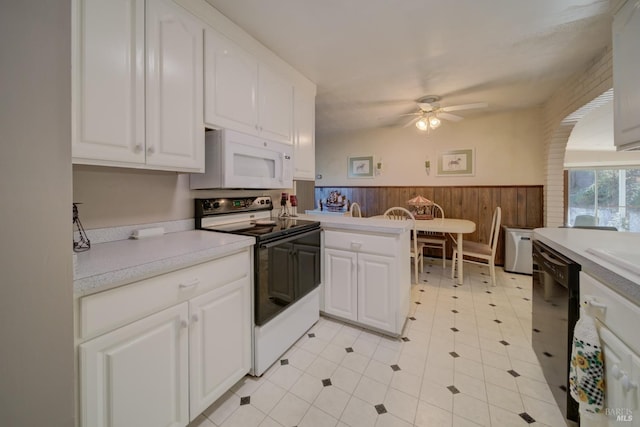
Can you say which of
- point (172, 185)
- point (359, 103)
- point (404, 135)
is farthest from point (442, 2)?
point (404, 135)

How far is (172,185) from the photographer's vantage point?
171 centimetres

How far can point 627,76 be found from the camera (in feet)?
4.00

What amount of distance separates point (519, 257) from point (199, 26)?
4367 mm

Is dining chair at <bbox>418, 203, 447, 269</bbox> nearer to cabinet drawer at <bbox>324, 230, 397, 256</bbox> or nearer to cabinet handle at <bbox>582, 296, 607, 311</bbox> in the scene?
cabinet drawer at <bbox>324, 230, 397, 256</bbox>

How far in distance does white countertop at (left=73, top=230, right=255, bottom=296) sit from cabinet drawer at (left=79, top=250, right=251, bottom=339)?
32mm

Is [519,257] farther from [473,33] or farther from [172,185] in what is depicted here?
[172,185]

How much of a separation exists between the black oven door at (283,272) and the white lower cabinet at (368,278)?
17cm

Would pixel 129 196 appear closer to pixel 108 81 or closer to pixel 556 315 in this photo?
pixel 108 81

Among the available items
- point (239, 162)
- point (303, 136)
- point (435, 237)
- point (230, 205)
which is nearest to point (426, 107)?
point (303, 136)

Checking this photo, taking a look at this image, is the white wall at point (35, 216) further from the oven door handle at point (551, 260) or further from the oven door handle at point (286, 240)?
the oven door handle at point (551, 260)

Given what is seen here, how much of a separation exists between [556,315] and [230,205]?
2.19 m

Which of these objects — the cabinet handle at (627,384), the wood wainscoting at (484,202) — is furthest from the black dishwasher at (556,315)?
the wood wainscoting at (484,202)

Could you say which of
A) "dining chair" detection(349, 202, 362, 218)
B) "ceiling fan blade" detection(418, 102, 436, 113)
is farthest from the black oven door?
"ceiling fan blade" detection(418, 102, 436, 113)

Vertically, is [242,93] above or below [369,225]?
above
